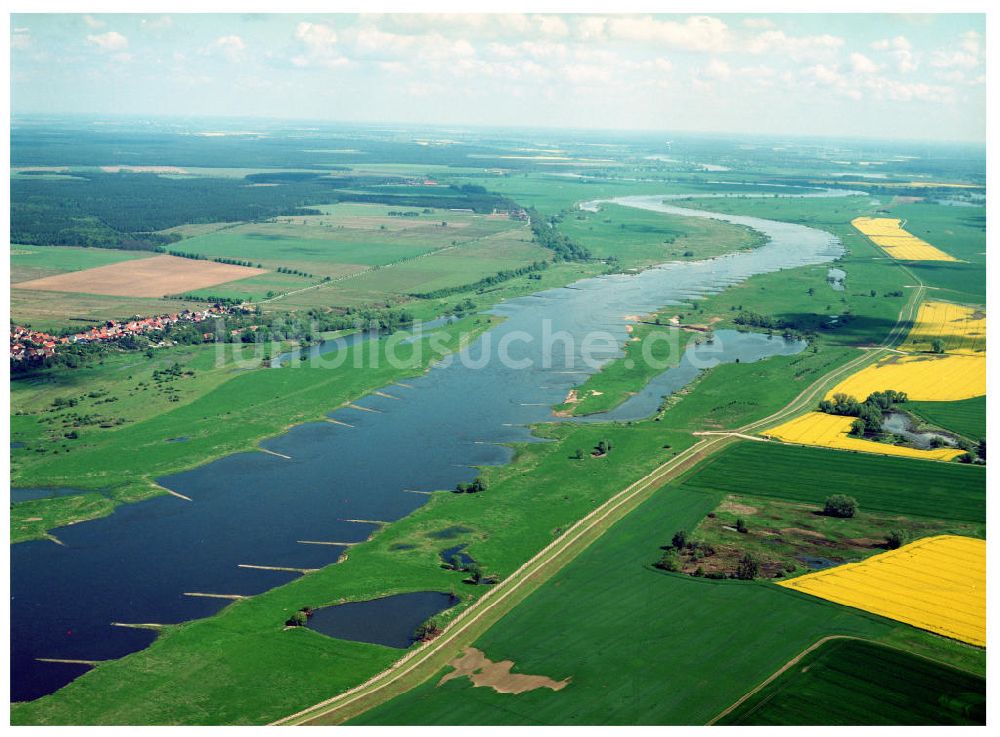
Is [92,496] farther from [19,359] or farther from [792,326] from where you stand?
[792,326]

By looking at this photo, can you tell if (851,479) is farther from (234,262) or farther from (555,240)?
(555,240)

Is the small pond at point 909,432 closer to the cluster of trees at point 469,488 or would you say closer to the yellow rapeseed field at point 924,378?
the yellow rapeseed field at point 924,378

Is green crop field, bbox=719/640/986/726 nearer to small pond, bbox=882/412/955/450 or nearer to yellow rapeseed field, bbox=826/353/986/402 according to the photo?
small pond, bbox=882/412/955/450

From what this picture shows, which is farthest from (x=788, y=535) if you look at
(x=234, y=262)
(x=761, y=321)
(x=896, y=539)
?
(x=234, y=262)

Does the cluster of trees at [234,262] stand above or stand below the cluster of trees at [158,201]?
below

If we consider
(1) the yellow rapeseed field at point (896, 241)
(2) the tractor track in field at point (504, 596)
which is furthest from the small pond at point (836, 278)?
(2) the tractor track in field at point (504, 596)

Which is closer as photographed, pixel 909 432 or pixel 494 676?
pixel 494 676

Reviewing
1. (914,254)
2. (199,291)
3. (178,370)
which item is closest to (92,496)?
(178,370)
